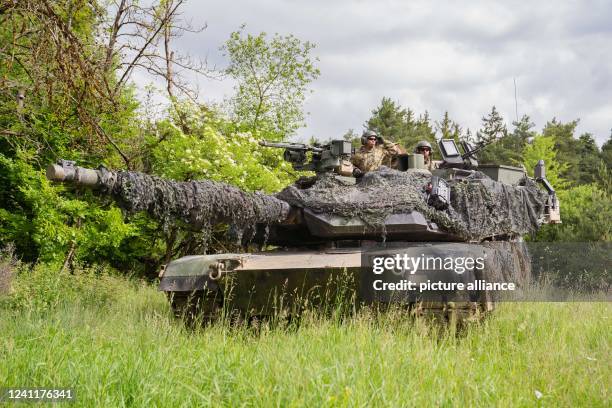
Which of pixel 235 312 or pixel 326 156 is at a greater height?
pixel 326 156

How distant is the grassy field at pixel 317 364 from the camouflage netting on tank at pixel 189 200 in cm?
107

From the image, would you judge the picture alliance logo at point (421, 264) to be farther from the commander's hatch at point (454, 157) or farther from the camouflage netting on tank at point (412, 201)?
the commander's hatch at point (454, 157)

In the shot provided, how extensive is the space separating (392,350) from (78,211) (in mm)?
7508

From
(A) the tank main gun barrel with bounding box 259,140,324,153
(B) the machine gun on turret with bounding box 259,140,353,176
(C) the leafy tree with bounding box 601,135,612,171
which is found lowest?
(B) the machine gun on turret with bounding box 259,140,353,176

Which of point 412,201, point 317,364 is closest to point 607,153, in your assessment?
point 412,201

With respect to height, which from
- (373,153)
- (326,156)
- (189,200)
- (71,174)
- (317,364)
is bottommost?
(317,364)

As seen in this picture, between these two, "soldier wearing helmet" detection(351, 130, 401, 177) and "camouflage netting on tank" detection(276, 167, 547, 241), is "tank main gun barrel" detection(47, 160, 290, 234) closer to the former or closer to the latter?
"camouflage netting on tank" detection(276, 167, 547, 241)

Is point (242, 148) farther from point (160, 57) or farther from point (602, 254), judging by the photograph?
point (602, 254)

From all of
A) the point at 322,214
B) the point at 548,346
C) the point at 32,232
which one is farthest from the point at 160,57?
the point at 548,346

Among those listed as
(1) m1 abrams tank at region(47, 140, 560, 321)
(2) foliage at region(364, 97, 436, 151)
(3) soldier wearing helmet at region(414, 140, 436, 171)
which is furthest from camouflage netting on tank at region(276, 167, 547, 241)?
(2) foliage at region(364, 97, 436, 151)

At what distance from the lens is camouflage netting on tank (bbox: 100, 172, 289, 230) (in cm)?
529

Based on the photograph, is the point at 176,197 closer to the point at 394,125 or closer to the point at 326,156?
the point at 326,156

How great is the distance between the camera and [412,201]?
682 cm

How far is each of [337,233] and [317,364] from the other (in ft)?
7.96
